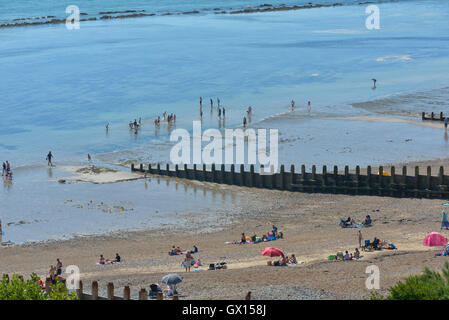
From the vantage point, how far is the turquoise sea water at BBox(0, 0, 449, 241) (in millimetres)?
60219

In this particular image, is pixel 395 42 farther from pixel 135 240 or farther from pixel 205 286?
pixel 205 286

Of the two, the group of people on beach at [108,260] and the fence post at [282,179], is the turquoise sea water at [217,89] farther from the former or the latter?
the fence post at [282,179]

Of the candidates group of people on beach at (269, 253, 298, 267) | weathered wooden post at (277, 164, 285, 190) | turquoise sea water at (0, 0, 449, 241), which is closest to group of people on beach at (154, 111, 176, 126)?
turquoise sea water at (0, 0, 449, 241)

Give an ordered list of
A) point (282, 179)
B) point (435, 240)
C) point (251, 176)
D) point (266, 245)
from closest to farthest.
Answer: point (435, 240)
point (266, 245)
point (282, 179)
point (251, 176)

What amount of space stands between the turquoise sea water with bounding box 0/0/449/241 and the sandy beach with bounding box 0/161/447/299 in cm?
415

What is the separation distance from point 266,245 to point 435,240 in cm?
796

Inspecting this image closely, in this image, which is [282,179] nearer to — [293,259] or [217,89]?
[293,259]

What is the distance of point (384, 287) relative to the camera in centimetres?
2742

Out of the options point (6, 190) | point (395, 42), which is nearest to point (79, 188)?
point (6, 190)

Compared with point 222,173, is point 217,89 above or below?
above

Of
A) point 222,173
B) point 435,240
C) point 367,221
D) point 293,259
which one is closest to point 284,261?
point 293,259

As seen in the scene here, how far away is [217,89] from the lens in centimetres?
8962

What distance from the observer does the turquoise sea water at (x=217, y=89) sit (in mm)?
60219

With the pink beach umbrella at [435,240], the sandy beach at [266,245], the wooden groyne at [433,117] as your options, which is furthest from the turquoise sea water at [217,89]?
the pink beach umbrella at [435,240]
